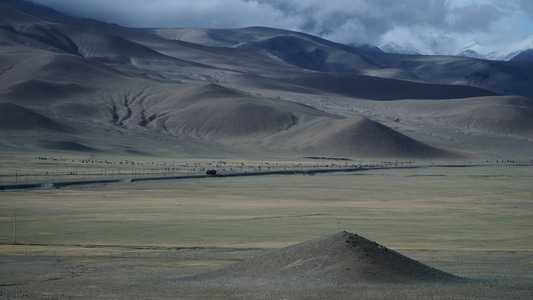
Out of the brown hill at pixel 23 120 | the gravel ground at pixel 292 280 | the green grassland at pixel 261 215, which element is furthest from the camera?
the brown hill at pixel 23 120

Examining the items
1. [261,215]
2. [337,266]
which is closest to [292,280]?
[337,266]

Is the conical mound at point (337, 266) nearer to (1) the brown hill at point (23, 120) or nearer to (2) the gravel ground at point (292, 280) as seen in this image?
(2) the gravel ground at point (292, 280)

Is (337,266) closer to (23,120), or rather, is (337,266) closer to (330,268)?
(330,268)

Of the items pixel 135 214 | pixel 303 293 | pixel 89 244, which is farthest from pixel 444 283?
pixel 135 214

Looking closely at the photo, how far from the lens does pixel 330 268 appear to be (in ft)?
109

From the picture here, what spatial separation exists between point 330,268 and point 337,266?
246 mm

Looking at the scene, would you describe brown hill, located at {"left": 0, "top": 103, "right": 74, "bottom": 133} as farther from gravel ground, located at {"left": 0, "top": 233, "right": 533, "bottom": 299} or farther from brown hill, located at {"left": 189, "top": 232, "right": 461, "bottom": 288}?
brown hill, located at {"left": 189, "top": 232, "right": 461, "bottom": 288}

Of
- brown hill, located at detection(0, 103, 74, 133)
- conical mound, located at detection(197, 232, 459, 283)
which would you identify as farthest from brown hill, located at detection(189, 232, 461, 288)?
brown hill, located at detection(0, 103, 74, 133)

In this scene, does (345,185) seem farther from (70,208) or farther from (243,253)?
(243,253)

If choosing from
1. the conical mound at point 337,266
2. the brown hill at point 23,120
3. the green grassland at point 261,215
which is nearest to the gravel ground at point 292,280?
the conical mound at point 337,266

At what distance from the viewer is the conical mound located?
32.8 metres

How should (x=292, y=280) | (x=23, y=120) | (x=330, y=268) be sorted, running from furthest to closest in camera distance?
(x=23, y=120) < (x=330, y=268) < (x=292, y=280)

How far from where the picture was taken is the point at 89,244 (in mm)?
46531

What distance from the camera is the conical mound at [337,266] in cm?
3281
